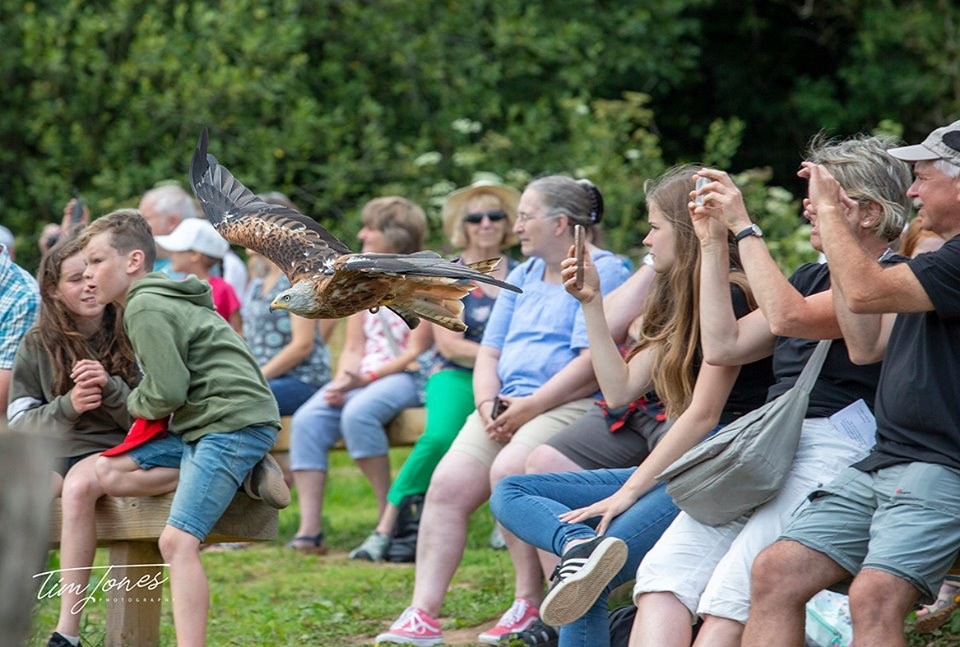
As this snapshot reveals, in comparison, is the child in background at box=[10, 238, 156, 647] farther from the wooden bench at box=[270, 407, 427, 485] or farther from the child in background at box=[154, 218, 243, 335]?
the wooden bench at box=[270, 407, 427, 485]

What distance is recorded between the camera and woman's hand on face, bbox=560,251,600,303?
4.72 meters

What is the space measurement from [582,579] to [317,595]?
99.7 inches

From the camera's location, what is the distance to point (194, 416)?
4.83 meters

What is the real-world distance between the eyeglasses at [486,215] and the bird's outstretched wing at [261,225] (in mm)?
1504

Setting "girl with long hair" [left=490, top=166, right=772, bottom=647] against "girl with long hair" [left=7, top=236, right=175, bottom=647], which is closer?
"girl with long hair" [left=490, top=166, right=772, bottom=647]

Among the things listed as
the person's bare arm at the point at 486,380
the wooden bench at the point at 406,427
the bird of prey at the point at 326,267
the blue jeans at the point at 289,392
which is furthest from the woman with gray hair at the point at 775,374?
the blue jeans at the point at 289,392

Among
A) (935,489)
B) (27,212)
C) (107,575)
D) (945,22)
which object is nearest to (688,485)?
(935,489)

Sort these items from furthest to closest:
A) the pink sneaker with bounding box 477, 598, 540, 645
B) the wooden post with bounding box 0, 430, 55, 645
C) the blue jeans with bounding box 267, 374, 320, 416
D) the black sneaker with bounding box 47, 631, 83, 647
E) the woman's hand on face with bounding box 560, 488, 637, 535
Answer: the blue jeans with bounding box 267, 374, 320, 416
the pink sneaker with bounding box 477, 598, 540, 645
the black sneaker with bounding box 47, 631, 83, 647
the woman's hand on face with bounding box 560, 488, 637, 535
the wooden post with bounding box 0, 430, 55, 645

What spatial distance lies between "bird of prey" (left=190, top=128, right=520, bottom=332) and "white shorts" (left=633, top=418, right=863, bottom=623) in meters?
0.99

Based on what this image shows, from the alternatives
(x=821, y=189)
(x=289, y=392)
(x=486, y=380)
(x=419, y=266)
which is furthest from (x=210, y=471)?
(x=289, y=392)

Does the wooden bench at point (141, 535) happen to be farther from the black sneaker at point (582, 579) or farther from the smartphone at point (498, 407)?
the black sneaker at point (582, 579)

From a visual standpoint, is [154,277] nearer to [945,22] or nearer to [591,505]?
[591,505]

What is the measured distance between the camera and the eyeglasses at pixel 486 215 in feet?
23.0

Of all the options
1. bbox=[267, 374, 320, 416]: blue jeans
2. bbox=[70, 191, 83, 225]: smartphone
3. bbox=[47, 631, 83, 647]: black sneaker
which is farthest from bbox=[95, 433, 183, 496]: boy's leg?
bbox=[267, 374, 320, 416]: blue jeans
